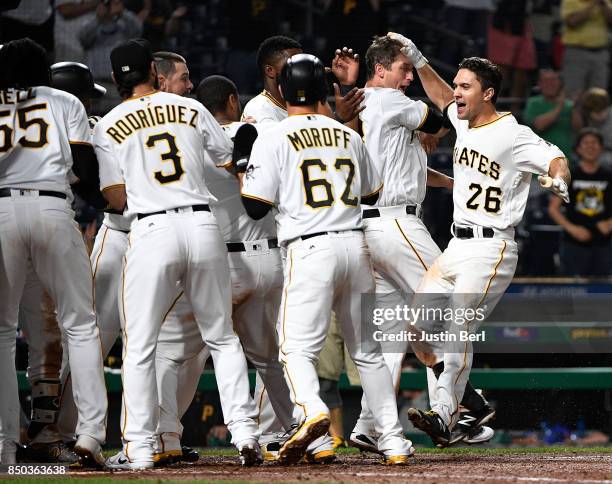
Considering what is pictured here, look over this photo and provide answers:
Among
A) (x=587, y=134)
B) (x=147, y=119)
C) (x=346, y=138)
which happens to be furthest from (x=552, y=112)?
(x=147, y=119)

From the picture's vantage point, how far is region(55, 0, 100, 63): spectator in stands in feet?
36.2

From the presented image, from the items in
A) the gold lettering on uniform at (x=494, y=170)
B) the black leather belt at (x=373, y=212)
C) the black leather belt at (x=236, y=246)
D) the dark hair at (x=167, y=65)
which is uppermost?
the dark hair at (x=167, y=65)

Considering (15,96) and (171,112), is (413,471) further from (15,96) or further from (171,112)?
(15,96)

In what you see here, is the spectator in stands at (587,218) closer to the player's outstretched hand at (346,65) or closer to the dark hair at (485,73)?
the dark hair at (485,73)

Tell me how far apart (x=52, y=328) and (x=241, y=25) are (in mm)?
6200

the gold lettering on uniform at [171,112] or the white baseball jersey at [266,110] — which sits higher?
the gold lettering on uniform at [171,112]

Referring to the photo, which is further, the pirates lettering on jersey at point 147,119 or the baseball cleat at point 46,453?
the baseball cleat at point 46,453

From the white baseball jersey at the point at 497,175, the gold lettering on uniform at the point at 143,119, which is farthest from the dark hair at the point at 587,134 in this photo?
the gold lettering on uniform at the point at 143,119

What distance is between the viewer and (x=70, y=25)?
1110 centimetres

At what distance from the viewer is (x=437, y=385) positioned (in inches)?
243

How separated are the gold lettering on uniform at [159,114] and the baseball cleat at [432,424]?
5.98 ft

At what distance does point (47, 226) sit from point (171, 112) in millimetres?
784

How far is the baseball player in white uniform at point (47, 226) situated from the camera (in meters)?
5.50

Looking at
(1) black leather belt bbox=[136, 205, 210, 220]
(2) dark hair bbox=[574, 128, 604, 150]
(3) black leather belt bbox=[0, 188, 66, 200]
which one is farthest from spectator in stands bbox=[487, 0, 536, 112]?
(3) black leather belt bbox=[0, 188, 66, 200]
